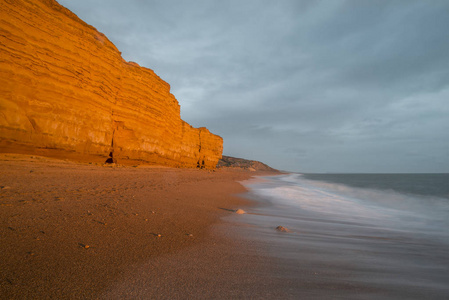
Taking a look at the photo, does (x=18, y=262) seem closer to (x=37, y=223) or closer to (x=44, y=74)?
(x=37, y=223)

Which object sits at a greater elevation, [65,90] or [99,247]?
[65,90]

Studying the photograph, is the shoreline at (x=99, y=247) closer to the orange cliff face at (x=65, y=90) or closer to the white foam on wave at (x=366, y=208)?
the white foam on wave at (x=366, y=208)

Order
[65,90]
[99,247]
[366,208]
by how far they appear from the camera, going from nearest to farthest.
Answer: [99,247] → [65,90] → [366,208]

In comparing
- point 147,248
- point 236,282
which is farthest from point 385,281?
point 147,248

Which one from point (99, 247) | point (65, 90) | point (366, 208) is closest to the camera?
point (99, 247)

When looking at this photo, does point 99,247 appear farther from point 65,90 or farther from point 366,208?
point 366,208

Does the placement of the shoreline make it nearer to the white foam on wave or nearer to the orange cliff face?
the white foam on wave

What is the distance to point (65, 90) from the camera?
33.0 ft

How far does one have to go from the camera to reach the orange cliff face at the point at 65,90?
327 inches

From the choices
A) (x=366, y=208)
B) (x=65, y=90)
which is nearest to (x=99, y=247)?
(x=65, y=90)

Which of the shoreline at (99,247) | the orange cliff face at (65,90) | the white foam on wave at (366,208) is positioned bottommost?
the white foam on wave at (366,208)

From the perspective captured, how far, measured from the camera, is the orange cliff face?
8297 millimetres

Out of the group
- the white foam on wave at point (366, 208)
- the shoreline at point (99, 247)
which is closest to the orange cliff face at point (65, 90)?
the shoreline at point (99, 247)

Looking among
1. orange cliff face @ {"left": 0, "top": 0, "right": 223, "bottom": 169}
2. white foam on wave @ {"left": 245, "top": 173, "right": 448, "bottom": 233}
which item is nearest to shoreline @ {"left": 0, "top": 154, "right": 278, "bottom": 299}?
white foam on wave @ {"left": 245, "top": 173, "right": 448, "bottom": 233}
